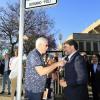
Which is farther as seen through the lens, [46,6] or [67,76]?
[67,76]

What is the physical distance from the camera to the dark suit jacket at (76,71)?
860 cm

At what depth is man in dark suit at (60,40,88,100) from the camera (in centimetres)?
862

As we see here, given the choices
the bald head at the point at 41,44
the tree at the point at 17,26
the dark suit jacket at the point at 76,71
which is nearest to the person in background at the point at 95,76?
the dark suit jacket at the point at 76,71

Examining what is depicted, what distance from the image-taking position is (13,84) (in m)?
14.3

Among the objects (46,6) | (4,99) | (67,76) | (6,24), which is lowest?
(4,99)

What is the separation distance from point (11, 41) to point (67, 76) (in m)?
37.5

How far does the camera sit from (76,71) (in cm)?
867

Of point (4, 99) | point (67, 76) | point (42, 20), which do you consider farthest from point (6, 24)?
point (67, 76)

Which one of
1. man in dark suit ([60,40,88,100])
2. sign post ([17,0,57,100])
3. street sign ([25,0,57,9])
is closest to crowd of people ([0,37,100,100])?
man in dark suit ([60,40,88,100])

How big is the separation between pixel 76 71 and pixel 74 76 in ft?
0.35

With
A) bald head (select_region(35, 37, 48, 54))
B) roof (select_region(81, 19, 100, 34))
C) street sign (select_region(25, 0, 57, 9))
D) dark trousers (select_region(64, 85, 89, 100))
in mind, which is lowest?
dark trousers (select_region(64, 85, 89, 100))

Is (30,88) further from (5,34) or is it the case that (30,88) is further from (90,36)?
(5,34)

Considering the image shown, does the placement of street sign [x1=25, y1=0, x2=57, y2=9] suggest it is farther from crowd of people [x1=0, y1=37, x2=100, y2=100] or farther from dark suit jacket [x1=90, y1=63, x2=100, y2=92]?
dark suit jacket [x1=90, y1=63, x2=100, y2=92]

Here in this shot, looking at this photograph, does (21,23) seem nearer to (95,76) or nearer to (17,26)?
(95,76)
